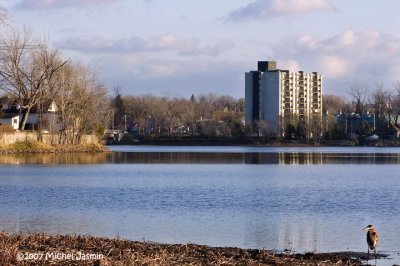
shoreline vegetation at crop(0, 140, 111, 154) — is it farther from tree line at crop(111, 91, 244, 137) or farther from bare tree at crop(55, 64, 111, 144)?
tree line at crop(111, 91, 244, 137)

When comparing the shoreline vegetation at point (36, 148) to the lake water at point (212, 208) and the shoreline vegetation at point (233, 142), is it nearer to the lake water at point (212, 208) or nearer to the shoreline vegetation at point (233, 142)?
the lake water at point (212, 208)

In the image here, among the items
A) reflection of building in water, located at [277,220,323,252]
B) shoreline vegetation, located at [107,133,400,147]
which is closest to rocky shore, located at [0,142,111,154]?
shoreline vegetation, located at [107,133,400,147]

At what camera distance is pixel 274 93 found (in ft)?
578

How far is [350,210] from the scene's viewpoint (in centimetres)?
2667

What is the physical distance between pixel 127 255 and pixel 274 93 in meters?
165

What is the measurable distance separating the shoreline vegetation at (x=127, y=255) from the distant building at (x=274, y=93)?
493ft

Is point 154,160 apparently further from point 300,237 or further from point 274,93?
point 274,93

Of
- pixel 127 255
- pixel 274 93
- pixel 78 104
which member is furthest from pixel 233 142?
pixel 127 255

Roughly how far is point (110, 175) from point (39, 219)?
23242 mm

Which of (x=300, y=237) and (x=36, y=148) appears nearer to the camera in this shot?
(x=300, y=237)

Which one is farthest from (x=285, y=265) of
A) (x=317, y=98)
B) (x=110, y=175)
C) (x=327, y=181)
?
(x=317, y=98)

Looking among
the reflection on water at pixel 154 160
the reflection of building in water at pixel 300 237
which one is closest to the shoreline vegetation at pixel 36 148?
the reflection on water at pixel 154 160

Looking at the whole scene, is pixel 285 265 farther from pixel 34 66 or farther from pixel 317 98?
pixel 317 98

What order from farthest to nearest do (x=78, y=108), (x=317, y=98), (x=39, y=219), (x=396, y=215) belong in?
Result: (x=317, y=98)
(x=78, y=108)
(x=396, y=215)
(x=39, y=219)
